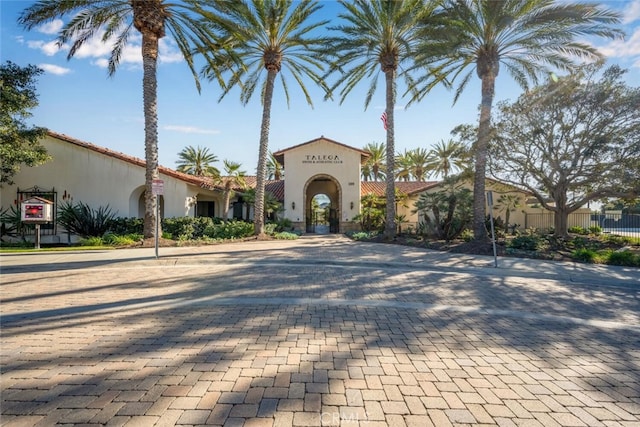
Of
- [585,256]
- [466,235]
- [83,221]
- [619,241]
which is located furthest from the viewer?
[466,235]

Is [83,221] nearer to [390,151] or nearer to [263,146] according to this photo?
[263,146]

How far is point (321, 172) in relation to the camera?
25938 mm

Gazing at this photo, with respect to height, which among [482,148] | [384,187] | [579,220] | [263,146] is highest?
[263,146]

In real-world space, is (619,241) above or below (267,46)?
below

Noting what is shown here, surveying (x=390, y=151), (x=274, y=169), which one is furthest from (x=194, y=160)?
(x=390, y=151)

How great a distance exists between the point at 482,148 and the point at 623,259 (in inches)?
270

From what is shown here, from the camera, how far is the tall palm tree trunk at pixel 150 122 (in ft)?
46.1

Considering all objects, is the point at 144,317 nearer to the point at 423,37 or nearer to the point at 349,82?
the point at 423,37

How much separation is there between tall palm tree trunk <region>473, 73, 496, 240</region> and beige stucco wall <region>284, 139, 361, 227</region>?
37.8ft

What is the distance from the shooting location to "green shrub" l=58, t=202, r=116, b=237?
16281 millimetres

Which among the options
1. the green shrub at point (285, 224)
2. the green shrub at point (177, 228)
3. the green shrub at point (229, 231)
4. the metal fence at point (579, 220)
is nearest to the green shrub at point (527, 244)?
the metal fence at point (579, 220)

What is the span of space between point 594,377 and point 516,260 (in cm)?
921

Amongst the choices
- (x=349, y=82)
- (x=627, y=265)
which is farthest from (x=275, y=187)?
(x=627, y=265)

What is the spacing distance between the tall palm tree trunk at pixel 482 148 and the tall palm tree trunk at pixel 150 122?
1485 centimetres
